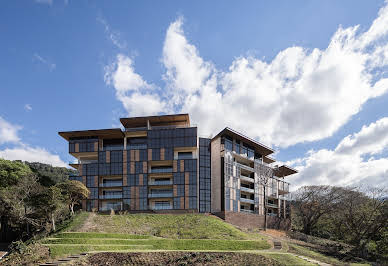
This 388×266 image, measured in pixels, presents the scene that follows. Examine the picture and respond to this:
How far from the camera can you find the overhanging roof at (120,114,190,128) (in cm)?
5234

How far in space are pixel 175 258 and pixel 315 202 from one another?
3808 cm

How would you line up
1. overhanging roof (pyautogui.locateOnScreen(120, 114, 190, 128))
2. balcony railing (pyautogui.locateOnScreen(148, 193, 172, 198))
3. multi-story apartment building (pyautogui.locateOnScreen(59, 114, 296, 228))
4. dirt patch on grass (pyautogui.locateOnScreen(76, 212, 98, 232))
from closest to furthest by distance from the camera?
dirt patch on grass (pyautogui.locateOnScreen(76, 212, 98, 232))
multi-story apartment building (pyautogui.locateOnScreen(59, 114, 296, 228))
balcony railing (pyautogui.locateOnScreen(148, 193, 172, 198))
overhanging roof (pyautogui.locateOnScreen(120, 114, 190, 128))

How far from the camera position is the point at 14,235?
46.6m

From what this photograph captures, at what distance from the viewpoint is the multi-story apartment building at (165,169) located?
4866cm

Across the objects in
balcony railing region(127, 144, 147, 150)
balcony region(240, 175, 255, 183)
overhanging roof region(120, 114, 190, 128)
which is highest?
overhanging roof region(120, 114, 190, 128)

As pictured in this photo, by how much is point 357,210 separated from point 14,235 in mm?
54074

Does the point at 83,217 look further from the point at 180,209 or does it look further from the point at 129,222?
the point at 180,209

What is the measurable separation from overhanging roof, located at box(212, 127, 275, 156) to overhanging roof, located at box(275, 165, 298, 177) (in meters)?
4.97

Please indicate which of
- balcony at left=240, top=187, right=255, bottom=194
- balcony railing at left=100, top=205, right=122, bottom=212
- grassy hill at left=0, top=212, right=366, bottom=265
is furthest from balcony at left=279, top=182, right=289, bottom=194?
balcony railing at left=100, top=205, right=122, bottom=212

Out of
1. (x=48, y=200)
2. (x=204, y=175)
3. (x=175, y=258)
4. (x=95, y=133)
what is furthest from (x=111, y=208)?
(x=175, y=258)

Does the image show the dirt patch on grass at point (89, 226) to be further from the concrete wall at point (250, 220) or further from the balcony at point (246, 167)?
the balcony at point (246, 167)

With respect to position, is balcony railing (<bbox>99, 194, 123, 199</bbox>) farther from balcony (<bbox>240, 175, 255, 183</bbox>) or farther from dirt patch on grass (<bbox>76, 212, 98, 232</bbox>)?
balcony (<bbox>240, 175, 255, 183</bbox>)

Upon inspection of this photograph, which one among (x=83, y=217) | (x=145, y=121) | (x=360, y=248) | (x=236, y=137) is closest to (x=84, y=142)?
(x=145, y=121)

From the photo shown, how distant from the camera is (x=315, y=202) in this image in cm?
5188
